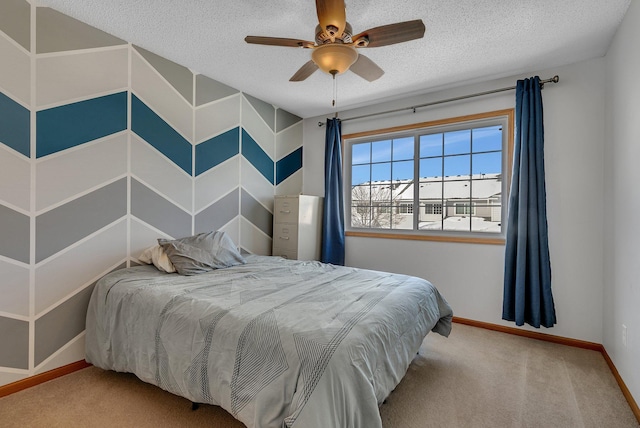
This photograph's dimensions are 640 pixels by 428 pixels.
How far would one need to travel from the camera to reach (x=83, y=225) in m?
2.19

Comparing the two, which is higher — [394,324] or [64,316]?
[394,324]

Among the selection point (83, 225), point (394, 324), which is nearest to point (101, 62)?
point (83, 225)

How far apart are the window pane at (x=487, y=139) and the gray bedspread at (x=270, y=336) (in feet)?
5.86

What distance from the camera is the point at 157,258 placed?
93.5 inches

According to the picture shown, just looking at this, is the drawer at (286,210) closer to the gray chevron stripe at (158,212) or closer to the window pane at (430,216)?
the gray chevron stripe at (158,212)

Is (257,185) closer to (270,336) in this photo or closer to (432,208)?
(432,208)

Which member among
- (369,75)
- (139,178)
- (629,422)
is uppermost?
(369,75)

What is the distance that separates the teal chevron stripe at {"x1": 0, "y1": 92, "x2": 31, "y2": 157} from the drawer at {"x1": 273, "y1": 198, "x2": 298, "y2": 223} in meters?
2.27

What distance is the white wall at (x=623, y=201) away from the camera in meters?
1.81

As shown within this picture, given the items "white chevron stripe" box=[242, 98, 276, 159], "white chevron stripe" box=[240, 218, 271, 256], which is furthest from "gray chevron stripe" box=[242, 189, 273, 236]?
"white chevron stripe" box=[242, 98, 276, 159]

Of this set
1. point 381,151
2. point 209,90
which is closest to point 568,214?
point 381,151

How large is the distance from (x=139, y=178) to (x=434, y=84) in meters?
2.97

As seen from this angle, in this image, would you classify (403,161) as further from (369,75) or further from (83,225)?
(83,225)

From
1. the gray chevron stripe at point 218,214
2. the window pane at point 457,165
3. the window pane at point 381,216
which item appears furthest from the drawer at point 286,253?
the window pane at point 457,165
